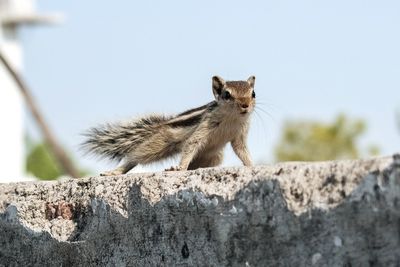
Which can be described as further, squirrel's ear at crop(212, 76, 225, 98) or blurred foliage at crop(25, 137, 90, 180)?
blurred foliage at crop(25, 137, 90, 180)

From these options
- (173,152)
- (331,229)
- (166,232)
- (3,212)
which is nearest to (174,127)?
(173,152)

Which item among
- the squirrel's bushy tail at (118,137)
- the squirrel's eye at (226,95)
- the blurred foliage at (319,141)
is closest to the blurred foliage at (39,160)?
the blurred foliage at (319,141)

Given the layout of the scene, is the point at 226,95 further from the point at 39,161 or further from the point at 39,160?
the point at 39,160

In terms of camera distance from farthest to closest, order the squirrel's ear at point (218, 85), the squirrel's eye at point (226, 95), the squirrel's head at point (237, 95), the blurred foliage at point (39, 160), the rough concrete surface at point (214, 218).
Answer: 1. the blurred foliage at point (39, 160)
2. the squirrel's ear at point (218, 85)
3. the squirrel's eye at point (226, 95)
4. the squirrel's head at point (237, 95)
5. the rough concrete surface at point (214, 218)

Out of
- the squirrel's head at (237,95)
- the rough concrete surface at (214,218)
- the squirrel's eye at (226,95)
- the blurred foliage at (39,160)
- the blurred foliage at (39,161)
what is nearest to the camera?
the rough concrete surface at (214,218)

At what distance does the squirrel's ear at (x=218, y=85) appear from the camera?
6684 millimetres

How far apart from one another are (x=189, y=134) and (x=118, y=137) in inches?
17.1

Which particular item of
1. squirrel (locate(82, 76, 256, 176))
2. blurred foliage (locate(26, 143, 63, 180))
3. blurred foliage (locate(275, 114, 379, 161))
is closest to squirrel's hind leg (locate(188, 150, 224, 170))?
squirrel (locate(82, 76, 256, 176))

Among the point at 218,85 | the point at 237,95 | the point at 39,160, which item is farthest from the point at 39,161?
the point at 237,95

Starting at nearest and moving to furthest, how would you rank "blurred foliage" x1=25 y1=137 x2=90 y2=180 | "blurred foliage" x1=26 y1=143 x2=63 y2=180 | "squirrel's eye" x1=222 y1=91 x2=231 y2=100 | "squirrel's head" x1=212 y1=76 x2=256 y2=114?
"squirrel's head" x1=212 y1=76 x2=256 y2=114 < "squirrel's eye" x1=222 y1=91 x2=231 y2=100 < "blurred foliage" x1=25 y1=137 x2=90 y2=180 < "blurred foliage" x1=26 y1=143 x2=63 y2=180

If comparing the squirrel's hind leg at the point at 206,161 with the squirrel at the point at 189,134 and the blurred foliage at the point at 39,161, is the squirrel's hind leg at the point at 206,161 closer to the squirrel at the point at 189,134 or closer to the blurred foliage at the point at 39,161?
the squirrel at the point at 189,134

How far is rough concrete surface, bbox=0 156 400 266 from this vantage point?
12.6ft

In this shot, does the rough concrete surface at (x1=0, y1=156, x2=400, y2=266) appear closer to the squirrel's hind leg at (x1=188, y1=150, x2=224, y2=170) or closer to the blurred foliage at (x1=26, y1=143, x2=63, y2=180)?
the squirrel's hind leg at (x1=188, y1=150, x2=224, y2=170)

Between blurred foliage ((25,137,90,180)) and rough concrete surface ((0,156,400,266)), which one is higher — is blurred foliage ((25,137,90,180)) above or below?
above
